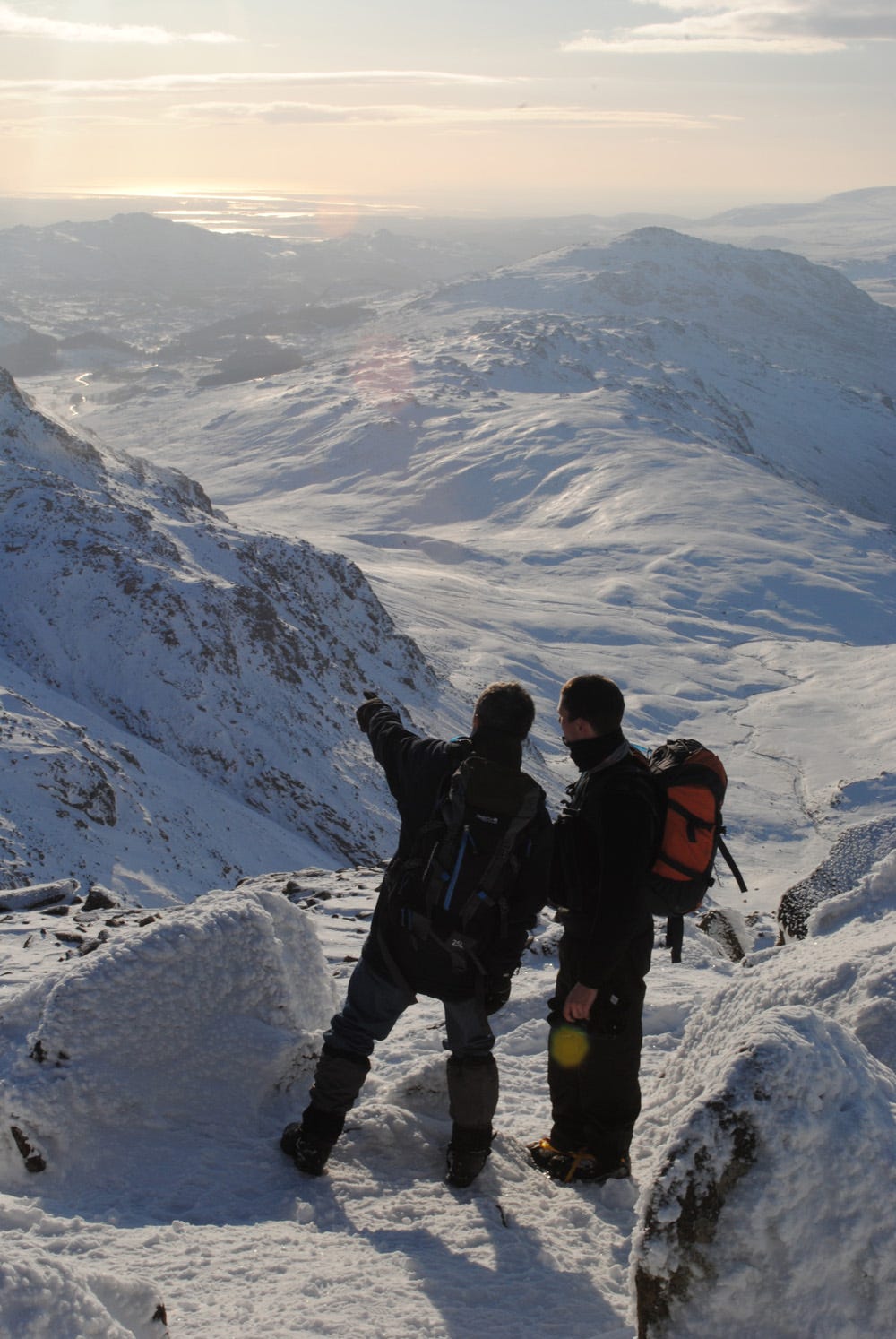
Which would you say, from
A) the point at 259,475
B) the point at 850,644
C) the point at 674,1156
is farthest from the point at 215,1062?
the point at 259,475

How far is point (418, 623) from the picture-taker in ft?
228

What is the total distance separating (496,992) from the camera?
5281mm

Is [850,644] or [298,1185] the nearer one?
[298,1185]

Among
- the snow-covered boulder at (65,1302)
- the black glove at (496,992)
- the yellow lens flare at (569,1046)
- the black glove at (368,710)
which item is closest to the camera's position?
the snow-covered boulder at (65,1302)

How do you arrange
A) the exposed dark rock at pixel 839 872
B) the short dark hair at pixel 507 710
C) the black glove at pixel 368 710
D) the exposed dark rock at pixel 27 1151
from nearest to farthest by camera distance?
the exposed dark rock at pixel 27 1151 → the short dark hair at pixel 507 710 → the black glove at pixel 368 710 → the exposed dark rock at pixel 839 872

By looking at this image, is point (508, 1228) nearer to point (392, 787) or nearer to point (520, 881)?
point (520, 881)

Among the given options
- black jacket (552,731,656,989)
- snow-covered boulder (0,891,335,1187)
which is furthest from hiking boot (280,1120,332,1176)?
black jacket (552,731,656,989)

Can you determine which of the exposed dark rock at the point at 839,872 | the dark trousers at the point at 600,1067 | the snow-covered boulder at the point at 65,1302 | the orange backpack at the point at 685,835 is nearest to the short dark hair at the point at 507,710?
the orange backpack at the point at 685,835

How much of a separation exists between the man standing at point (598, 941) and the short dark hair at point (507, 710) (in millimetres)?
213

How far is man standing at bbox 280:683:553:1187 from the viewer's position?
4953mm

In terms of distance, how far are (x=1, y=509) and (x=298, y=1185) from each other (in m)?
30.5

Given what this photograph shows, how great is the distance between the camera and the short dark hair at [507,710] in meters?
5.07

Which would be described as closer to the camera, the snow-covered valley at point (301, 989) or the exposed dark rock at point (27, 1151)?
the snow-covered valley at point (301, 989)

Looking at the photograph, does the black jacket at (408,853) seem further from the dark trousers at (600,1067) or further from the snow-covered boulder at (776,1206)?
the snow-covered boulder at (776,1206)
